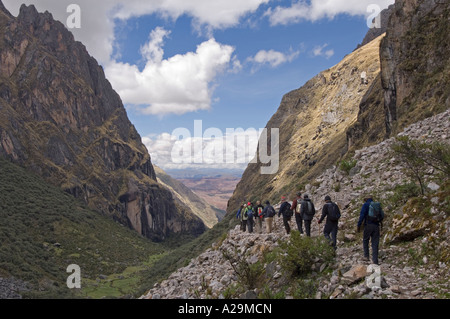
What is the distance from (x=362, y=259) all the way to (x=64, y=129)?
174 metres

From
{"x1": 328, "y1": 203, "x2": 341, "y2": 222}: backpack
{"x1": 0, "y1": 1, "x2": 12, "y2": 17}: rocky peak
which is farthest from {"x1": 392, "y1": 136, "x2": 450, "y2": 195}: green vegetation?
{"x1": 0, "y1": 1, "x2": 12, "y2": 17}: rocky peak

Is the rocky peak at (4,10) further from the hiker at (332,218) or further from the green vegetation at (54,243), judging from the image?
the hiker at (332,218)

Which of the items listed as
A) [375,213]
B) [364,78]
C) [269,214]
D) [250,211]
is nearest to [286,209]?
[269,214]

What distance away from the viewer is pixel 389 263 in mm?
9992

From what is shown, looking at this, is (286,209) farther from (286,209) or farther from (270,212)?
(270,212)

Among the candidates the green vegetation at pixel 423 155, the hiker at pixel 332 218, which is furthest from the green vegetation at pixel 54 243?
the green vegetation at pixel 423 155

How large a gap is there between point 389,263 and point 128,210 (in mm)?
169371

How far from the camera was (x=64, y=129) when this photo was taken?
16150 cm

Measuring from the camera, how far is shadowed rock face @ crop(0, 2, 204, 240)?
449 ft

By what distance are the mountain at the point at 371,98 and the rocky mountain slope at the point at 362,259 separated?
8.44 metres

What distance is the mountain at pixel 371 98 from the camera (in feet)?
104
